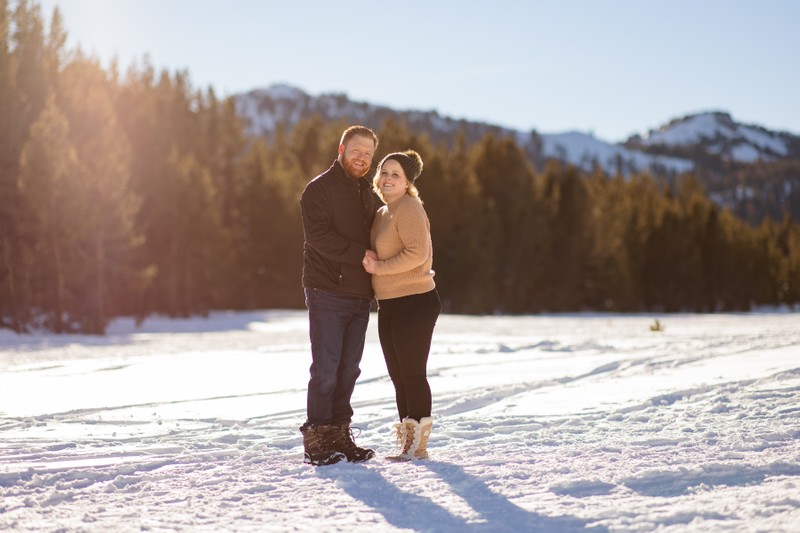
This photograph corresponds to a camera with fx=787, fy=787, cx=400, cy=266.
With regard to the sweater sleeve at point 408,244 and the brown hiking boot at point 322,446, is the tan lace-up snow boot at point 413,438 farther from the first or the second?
the sweater sleeve at point 408,244

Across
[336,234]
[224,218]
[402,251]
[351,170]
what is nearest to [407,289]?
[402,251]

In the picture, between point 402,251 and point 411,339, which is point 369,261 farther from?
point 411,339

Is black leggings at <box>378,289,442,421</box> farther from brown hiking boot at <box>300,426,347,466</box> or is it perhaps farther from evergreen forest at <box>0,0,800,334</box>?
evergreen forest at <box>0,0,800,334</box>

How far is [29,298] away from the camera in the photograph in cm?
1983

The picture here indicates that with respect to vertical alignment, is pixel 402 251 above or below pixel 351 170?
below

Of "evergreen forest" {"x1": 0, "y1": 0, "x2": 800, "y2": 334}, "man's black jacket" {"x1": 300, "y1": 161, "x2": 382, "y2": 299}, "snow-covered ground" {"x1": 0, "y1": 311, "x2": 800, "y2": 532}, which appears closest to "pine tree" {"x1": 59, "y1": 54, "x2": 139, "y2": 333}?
"evergreen forest" {"x1": 0, "y1": 0, "x2": 800, "y2": 334}

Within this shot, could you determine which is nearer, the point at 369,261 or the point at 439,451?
the point at 369,261

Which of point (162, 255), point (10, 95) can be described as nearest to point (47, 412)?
point (10, 95)

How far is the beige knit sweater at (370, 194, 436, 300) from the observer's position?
16.1 ft

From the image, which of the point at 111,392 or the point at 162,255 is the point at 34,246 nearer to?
the point at 162,255

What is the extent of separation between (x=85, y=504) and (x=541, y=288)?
141ft

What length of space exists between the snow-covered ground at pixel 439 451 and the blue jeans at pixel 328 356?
1.28 ft

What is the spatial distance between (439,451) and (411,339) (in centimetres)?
88

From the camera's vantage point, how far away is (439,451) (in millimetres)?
5324
